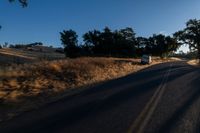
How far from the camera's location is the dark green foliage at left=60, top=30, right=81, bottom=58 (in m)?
81.9

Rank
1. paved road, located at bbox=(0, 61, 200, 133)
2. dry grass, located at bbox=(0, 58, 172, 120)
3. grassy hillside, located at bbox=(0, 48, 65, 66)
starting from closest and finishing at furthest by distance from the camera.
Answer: paved road, located at bbox=(0, 61, 200, 133) < dry grass, located at bbox=(0, 58, 172, 120) < grassy hillside, located at bbox=(0, 48, 65, 66)

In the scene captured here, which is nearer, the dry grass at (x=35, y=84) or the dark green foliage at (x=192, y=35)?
the dry grass at (x=35, y=84)

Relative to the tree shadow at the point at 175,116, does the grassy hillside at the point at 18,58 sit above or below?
below

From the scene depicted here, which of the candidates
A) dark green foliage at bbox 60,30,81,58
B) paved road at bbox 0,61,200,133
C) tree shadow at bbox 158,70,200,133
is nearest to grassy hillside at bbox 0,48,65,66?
dark green foliage at bbox 60,30,81,58

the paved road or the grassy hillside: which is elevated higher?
the paved road

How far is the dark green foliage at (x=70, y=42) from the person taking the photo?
269 feet

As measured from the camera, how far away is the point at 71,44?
277 ft

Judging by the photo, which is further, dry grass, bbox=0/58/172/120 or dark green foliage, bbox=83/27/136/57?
dark green foliage, bbox=83/27/136/57

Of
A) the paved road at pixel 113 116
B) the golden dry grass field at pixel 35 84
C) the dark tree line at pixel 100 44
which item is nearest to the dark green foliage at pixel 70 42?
the dark tree line at pixel 100 44

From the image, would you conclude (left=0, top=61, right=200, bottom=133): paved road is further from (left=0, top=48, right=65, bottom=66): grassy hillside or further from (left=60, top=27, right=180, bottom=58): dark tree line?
(left=60, top=27, right=180, bottom=58): dark tree line

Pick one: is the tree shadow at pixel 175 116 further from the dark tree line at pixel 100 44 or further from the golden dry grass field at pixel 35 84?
the dark tree line at pixel 100 44

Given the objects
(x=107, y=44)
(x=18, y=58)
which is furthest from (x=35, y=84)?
(x=107, y=44)

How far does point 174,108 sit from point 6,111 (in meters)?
5.66

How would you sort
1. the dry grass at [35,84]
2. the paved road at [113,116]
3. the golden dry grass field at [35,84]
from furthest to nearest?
the dry grass at [35,84] < the golden dry grass field at [35,84] < the paved road at [113,116]
